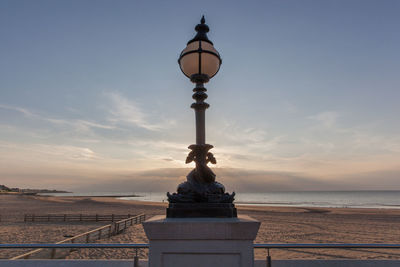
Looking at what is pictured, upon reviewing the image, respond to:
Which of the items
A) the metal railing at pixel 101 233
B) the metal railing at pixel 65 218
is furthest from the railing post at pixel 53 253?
the metal railing at pixel 65 218

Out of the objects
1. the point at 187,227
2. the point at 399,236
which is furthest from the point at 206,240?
the point at 399,236

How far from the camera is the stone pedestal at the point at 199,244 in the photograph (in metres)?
2.50

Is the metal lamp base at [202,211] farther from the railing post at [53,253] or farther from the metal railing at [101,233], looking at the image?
the railing post at [53,253]

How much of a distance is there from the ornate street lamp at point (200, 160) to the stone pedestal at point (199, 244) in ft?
1.08

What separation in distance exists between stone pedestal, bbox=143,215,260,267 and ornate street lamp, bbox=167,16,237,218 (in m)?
0.33

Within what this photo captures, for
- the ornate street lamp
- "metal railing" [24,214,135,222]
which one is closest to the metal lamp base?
the ornate street lamp

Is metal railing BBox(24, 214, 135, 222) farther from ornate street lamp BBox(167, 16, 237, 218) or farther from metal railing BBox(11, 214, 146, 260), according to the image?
ornate street lamp BBox(167, 16, 237, 218)

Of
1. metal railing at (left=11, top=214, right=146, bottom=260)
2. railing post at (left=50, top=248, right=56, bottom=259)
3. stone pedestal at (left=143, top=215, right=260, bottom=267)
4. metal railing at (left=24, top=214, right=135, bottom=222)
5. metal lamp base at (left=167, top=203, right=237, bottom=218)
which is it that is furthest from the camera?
metal railing at (left=24, top=214, right=135, bottom=222)

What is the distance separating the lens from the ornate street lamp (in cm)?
287

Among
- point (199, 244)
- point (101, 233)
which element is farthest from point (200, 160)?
point (101, 233)

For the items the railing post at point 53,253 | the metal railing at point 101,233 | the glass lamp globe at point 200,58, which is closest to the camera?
the glass lamp globe at point 200,58

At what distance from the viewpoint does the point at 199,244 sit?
99.7 inches

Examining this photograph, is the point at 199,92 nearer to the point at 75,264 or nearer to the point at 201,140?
the point at 201,140

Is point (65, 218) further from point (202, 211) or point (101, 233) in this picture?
point (202, 211)
